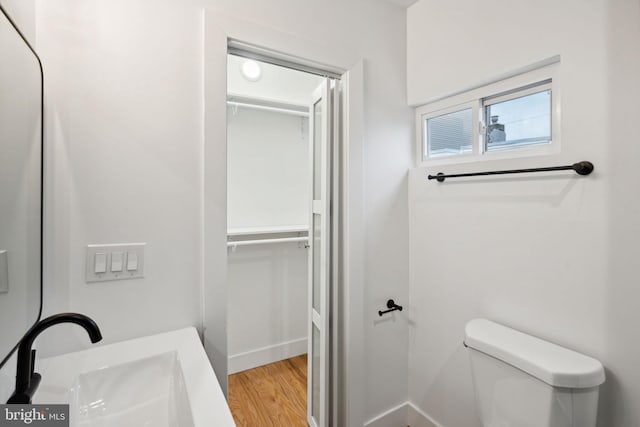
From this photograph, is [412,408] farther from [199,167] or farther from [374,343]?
[199,167]

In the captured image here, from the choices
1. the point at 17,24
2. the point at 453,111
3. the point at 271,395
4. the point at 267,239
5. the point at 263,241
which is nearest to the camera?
the point at 17,24

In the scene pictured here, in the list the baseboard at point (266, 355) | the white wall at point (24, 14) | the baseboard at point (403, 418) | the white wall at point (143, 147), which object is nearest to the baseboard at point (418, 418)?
the baseboard at point (403, 418)

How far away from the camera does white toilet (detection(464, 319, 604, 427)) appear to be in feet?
3.12

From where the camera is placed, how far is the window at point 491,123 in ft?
4.09

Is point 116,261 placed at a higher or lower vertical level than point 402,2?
lower

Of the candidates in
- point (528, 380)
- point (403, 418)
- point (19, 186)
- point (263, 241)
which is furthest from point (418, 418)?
point (19, 186)

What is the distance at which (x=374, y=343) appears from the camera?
64.0 inches

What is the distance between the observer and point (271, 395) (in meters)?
2.05

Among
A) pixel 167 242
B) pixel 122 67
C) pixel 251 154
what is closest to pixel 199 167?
pixel 167 242

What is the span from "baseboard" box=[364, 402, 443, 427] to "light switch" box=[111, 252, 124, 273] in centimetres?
148

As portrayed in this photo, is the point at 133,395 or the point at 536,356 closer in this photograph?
the point at 133,395

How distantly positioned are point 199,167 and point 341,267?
2.81 ft

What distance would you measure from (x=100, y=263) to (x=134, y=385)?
410 mm

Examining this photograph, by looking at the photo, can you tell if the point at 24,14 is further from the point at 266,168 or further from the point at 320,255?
the point at 266,168
